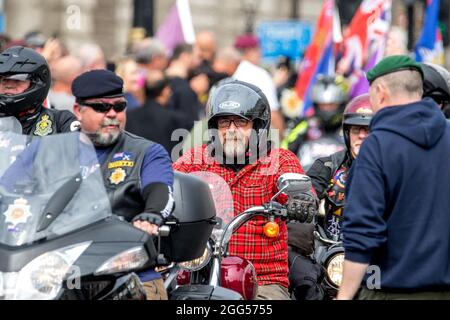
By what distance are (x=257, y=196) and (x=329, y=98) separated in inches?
277

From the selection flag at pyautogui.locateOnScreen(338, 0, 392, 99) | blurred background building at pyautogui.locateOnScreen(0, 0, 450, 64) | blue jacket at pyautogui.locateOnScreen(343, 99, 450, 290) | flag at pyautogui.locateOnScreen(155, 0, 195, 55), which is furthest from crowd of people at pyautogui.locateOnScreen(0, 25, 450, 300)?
blurred background building at pyautogui.locateOnScreen(0, 0, 450, 64)

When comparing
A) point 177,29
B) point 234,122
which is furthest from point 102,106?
point 177,29

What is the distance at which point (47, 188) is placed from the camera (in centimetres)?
550

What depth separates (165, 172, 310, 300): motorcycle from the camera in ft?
21.0

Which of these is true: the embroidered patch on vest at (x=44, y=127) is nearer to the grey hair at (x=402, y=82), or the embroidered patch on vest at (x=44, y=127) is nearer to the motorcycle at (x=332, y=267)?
the motorcycle at (x=332, y=267)

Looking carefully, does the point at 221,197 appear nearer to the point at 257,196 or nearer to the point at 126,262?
the point at 257,196

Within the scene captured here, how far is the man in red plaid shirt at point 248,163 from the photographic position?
7.15m

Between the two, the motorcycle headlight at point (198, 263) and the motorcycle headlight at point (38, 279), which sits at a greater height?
the motorcycle headlight at point (38, 279)

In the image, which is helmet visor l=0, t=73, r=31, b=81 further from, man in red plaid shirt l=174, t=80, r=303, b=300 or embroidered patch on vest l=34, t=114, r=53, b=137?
man in red plaid shirt l=174, t=80, r=303, b=300

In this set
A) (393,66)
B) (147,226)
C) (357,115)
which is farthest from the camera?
(357,115)

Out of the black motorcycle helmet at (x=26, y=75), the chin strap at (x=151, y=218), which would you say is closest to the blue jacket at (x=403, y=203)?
the chin strap at (x=151, y=218)

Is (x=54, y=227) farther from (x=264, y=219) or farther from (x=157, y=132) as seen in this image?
(x=157, y=132)

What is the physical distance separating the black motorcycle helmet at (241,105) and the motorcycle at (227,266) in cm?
80
